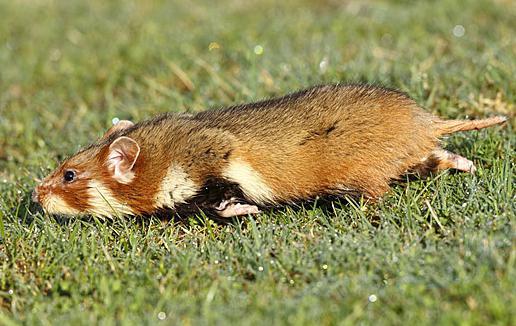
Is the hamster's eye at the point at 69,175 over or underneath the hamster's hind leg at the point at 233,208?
over

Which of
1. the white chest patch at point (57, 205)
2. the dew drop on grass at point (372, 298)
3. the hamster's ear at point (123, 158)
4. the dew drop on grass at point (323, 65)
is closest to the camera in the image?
the dew drop on grass at point (372, 298)

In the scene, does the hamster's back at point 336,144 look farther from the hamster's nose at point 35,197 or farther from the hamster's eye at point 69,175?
the hamster's nose at point 35,197

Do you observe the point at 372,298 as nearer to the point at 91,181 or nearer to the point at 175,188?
the point at 175,188

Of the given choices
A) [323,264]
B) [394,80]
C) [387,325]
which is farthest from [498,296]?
[394,80]

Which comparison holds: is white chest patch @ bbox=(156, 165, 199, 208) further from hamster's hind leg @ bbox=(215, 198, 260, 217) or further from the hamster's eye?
the hamster's eye

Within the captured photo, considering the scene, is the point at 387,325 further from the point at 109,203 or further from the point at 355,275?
the point at 109,203

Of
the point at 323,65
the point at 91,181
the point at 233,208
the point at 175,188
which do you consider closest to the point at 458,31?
the point at 323,65

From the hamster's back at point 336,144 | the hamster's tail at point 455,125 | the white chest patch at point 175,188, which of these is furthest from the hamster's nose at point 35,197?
the hamster's tail at point 455,125
